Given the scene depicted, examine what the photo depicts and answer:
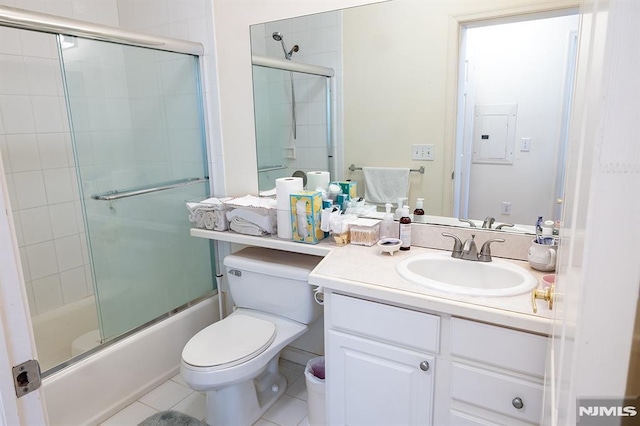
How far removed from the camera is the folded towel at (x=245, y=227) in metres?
1.94

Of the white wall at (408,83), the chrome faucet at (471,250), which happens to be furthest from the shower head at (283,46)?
the chrome faucet at (471,250)

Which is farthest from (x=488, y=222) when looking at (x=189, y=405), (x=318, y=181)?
(x=189, y=405)

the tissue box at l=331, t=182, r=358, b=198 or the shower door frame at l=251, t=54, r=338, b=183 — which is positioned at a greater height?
the shower door frame at l=251, t=54, r=338, b=183

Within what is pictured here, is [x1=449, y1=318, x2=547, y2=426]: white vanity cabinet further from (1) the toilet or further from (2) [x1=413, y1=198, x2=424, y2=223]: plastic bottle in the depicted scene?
(1) the toilet

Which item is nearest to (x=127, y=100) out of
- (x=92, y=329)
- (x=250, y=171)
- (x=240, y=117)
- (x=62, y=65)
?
(x=62, y=65)

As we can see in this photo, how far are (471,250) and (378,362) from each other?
0.57 metres

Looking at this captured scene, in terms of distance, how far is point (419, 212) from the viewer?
1.76 meters

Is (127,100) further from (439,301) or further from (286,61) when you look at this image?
(439,301)

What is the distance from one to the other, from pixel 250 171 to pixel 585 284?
6.43 feet

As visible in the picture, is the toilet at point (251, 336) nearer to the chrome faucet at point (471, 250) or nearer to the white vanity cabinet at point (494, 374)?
the chrome faucet at point (471, 250)

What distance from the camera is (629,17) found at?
35 centimetres

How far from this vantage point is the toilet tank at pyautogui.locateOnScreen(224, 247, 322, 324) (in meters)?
1.82

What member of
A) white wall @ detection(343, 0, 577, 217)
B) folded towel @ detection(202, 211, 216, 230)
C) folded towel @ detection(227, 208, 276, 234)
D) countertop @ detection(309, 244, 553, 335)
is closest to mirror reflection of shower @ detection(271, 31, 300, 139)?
white wall @ detection(343, 0, 577, 217)

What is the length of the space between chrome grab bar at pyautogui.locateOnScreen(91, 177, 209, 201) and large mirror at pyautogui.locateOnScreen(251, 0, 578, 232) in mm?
902
